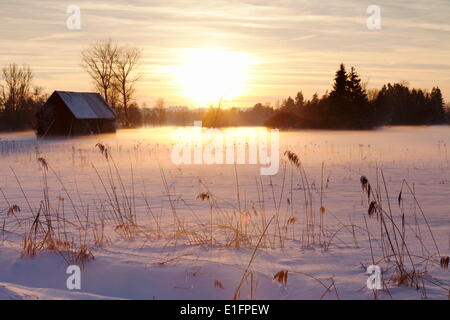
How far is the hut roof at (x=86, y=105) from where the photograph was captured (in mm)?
35625

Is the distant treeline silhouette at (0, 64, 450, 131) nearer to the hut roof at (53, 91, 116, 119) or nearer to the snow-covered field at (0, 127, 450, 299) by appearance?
the hut roof at (53, 91, 116, 119)

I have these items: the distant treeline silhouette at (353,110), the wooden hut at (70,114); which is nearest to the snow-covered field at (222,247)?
the wooden hut at (70,114)

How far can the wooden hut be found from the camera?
1412 inches

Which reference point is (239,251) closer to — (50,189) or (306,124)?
(50,189)

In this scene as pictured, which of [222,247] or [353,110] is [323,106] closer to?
[353,110]

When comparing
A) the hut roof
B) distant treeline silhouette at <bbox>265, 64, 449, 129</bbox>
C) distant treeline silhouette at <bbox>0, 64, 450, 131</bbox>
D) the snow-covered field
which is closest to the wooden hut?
the hut roof

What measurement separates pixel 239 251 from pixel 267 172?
8032mm

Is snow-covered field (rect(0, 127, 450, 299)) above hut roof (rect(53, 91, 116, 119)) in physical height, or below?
below

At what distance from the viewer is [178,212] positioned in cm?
729

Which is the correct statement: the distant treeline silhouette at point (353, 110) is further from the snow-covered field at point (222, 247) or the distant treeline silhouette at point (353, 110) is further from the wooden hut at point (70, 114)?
the snow-covered field at point (222, 247)

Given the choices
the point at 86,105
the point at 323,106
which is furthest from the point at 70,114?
the point at 323,106

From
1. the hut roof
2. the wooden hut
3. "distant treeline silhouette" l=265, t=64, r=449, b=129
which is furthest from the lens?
"distant treeline silhouette" l=265, t=64, r=449, b=129
